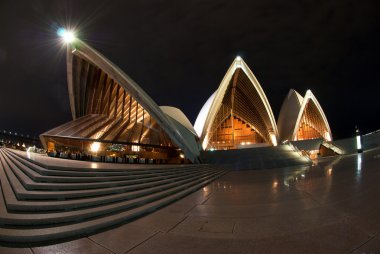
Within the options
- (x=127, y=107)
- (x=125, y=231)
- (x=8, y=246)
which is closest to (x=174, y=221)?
(x=125, y=231)

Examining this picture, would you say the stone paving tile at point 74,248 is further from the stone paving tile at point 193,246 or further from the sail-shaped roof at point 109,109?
the sail-shaped roof at point 109,109

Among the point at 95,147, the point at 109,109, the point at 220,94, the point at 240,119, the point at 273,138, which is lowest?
the point at 95,147

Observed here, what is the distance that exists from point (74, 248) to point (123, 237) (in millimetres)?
586

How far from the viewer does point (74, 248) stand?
244cm

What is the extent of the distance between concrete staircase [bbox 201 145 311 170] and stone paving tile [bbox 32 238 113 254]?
11716mm

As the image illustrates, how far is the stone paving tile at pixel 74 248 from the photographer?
236 centimetres

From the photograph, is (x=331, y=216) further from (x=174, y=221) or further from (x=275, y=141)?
(x=275, y=141)

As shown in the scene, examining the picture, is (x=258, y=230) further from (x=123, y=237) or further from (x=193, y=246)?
(x=123, y=237)

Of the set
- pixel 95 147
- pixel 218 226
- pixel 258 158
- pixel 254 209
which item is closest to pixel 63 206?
pixel 218 226

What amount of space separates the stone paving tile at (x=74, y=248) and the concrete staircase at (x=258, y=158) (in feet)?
38.4

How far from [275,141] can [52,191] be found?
28.8m

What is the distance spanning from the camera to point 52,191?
13.3 feet

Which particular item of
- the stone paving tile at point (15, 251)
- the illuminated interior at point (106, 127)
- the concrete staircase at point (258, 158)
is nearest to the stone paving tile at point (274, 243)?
the stone paving tile at point (15, 251)

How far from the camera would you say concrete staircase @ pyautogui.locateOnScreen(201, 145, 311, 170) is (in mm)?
13360
